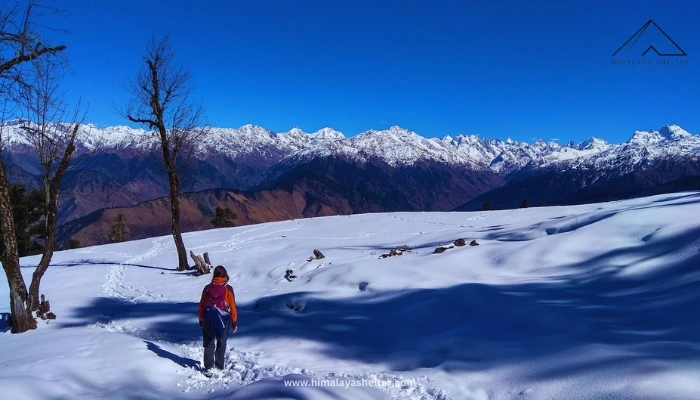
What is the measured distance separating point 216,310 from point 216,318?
0.14 meters

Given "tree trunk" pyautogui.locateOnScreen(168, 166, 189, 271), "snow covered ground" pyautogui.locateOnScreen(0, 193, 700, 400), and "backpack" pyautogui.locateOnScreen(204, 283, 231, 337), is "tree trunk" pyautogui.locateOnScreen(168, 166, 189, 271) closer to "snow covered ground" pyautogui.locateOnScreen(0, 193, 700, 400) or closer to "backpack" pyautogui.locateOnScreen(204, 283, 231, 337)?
"snow covered ground" pyautogui.locateOnScreen(0, 193, 700, 400)

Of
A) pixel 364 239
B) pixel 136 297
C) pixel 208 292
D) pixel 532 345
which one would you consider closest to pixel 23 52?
pixel 208 292

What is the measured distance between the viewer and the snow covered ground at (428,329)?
19.4 ft

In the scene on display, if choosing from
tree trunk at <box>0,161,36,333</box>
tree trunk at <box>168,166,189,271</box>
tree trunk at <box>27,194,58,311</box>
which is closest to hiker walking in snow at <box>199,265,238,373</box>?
tree trunk at <box>0,161,36,333</box>

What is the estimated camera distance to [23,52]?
8.41 m

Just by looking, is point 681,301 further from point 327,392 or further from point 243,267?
point 243,267

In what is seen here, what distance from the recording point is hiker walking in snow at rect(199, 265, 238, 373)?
7645 millimetres

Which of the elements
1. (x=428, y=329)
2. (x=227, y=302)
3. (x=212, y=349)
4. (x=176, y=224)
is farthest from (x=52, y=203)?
(x=428, y=329)

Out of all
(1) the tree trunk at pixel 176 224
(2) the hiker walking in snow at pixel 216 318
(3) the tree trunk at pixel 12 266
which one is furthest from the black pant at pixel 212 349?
(1) the tree trunk at pixel 176 224

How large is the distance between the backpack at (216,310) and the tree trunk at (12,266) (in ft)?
16.8

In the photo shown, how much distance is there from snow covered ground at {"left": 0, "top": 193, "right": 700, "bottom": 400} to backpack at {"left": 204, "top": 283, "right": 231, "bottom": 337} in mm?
806

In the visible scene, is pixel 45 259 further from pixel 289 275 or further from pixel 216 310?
pixel 216 310

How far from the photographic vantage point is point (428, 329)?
348 inches

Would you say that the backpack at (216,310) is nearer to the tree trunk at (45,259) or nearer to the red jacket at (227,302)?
the red jacket at (227,302)
